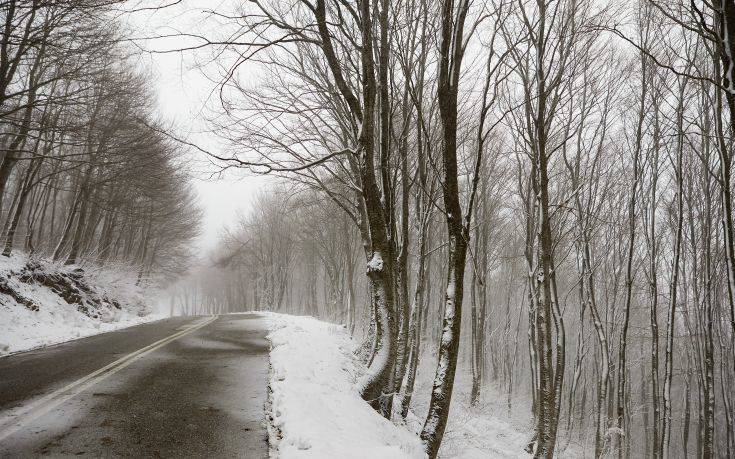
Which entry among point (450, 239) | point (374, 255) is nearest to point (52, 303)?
point (374, 255)

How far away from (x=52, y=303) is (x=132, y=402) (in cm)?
1017

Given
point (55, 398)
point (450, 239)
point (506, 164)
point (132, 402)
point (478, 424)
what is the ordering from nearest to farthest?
point (450, 239) → point (55, 398) → point (132, 402) → point (478, 424) → point (506, 164)

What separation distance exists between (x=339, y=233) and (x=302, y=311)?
59.7ft

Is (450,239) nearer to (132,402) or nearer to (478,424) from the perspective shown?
(132,402)

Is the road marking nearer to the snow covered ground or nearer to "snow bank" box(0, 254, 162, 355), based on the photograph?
the snow covered ground

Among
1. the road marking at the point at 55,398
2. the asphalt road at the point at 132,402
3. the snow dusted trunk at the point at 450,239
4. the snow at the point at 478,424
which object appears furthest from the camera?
the snow at the point at 478,424

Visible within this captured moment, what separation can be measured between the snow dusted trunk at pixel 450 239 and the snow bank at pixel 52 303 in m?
7.50

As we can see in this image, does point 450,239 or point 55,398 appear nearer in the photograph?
point 450,239

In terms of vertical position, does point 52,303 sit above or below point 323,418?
above

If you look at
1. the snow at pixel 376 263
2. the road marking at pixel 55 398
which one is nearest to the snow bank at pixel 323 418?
the snow at pixel 376 263

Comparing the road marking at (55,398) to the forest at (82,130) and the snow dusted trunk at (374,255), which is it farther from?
the snow dusted trunk at (374,255)

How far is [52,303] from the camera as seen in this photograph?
12344mm

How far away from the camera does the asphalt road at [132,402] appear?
361cm

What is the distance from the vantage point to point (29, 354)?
709cm
